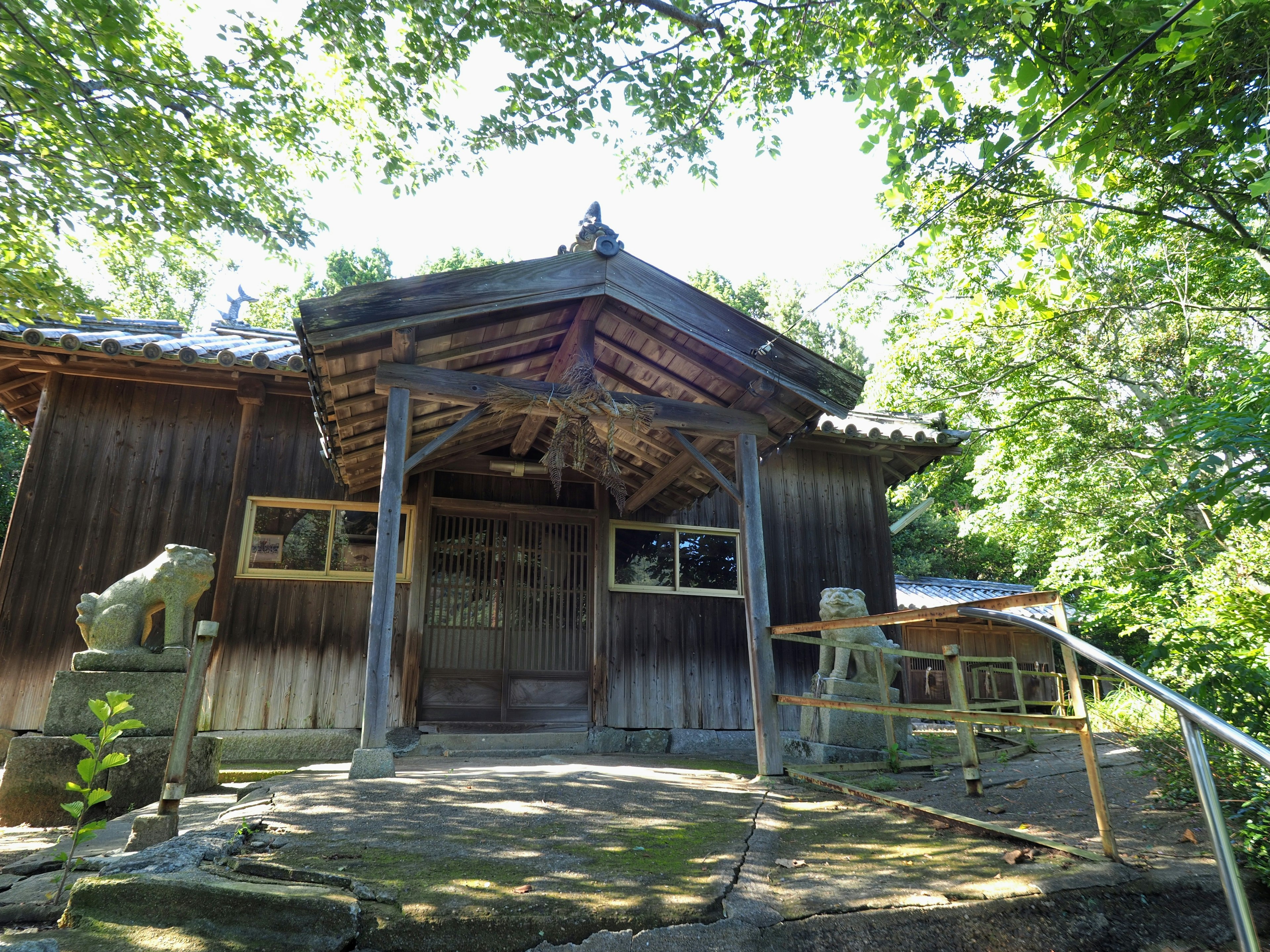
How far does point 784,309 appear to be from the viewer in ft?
94.8

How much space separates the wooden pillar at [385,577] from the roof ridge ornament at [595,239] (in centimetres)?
184

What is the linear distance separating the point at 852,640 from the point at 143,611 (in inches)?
251

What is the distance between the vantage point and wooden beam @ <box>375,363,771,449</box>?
18.2ft

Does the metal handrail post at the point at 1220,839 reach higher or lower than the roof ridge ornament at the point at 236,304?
lower

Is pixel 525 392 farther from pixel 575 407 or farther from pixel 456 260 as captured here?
pixel 456 260

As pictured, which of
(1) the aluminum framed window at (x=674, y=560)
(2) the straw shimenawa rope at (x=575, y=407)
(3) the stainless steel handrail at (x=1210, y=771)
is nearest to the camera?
(3) the stainless steel handrail at (x=1210, y=771)

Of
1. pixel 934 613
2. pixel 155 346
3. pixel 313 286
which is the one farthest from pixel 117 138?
pixel 313 286

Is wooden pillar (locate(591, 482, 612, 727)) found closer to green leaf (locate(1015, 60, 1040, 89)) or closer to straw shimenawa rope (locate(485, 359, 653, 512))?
straw shimenawa rope (locate(485, 359, 653, 512))

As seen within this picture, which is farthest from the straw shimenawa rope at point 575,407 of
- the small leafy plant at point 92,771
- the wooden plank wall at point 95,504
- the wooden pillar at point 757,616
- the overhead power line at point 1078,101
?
the wooden plank wall at point 95,504

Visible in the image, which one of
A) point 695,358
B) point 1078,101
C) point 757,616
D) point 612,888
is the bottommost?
point 612,888

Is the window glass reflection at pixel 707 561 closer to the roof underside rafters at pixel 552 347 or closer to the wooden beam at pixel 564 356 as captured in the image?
the roof underside rafters at pixel 552 347

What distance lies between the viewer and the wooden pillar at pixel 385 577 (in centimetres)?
488

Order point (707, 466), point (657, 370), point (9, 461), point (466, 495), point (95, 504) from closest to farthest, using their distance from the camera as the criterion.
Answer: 1. point (707, 466)
2. point (657, 370)
3. point (95, 504)
4. point (466, 495)
5. point (9, 461)

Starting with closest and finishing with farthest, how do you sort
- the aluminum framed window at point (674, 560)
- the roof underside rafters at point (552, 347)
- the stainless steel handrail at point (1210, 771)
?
the stainless steel handrail at point (1210, 771) → the roof underside rafters at point (552, 347) → the aluminum framed window at point (674, 560)
